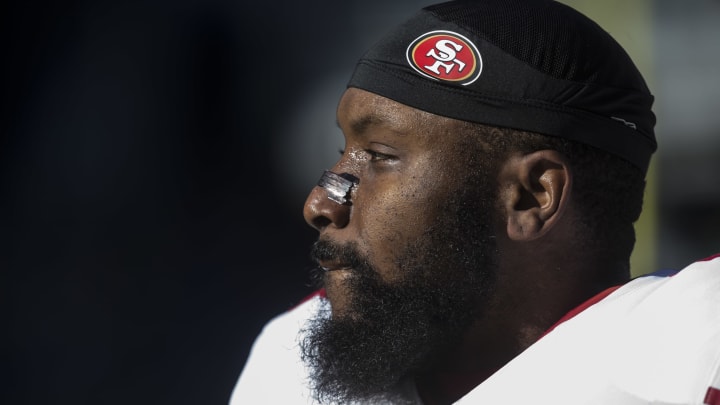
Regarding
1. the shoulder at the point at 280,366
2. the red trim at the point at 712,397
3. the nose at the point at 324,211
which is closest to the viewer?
the red trim at the point at 712,397

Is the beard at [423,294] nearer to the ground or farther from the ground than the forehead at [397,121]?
nearer to the ground

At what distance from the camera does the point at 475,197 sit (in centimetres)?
151

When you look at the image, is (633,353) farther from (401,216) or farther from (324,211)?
(324,211)

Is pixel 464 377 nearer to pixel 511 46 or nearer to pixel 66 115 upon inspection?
pixel 511 46

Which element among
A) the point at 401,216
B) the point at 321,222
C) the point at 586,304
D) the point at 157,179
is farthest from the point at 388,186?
the point at 157,179

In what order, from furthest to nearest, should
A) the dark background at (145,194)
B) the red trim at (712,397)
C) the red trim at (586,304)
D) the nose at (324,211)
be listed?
the dark background at (145,194), the nose at (324,211), the red trim at (586,304), the red trim at (712,397)

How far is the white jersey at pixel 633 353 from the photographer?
4.00 feet

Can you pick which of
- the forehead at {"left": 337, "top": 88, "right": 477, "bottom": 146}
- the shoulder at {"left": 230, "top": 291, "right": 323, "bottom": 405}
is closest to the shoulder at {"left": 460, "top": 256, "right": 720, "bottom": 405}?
the forehead at {"left": 337, "top": 88, "right": 477, "bottom": 146}

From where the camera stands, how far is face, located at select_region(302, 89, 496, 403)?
1.51 meters

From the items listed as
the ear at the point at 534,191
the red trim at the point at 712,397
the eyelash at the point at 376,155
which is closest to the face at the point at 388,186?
the eyelash at the point at 376,155

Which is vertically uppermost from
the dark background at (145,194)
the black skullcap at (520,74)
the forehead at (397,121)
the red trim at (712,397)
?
the black skullcap at (520,74)

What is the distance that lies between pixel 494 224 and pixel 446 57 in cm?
32

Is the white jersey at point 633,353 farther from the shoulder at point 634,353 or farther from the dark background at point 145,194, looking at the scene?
the dark background at point 145,194

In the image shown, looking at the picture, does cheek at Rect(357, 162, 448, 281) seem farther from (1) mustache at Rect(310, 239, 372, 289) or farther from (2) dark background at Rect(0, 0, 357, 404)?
(2) dark background at Rect(0, 0, 357, 404)
